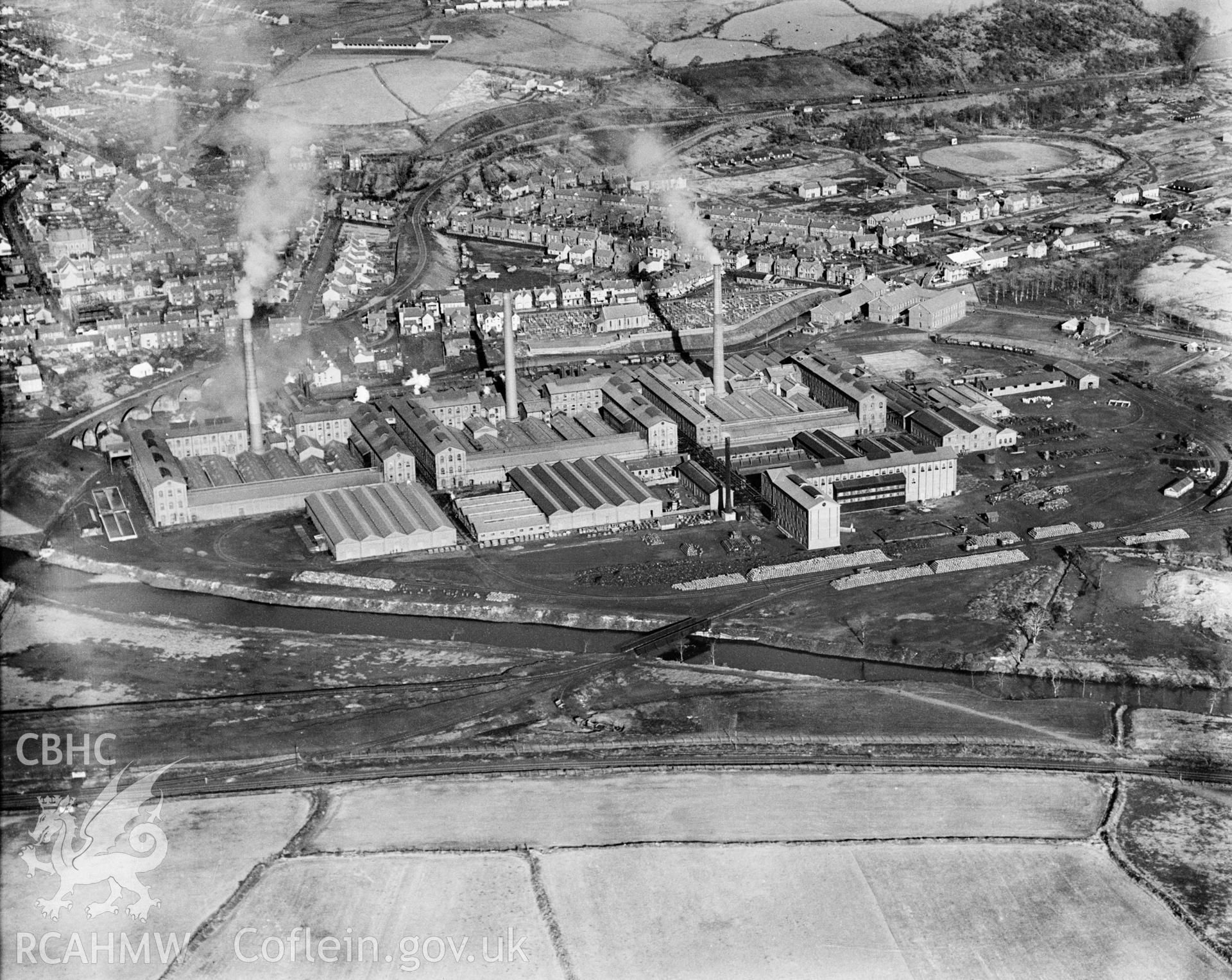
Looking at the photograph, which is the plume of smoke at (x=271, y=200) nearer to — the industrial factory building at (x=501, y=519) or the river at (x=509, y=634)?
the industrial factory building at (x=501, y=519)

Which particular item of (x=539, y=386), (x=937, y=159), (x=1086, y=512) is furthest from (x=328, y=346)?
(x=937, y=159)

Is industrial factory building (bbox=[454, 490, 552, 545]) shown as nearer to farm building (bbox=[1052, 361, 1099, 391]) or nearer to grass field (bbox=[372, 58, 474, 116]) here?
farm building (bbox=[1052, 361, 1099, 391])

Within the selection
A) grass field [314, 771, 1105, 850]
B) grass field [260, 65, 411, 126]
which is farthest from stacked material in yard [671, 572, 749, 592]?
grass field [260, 65, 411, 126]

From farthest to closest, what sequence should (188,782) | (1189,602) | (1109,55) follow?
(1109,55) < (1189,602) < (188,782)

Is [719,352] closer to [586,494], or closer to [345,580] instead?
[586,494]

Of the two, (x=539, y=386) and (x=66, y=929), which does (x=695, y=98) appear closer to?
(x=539, y=386)

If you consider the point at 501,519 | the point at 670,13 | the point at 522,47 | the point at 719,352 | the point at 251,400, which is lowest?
the point at 501,519

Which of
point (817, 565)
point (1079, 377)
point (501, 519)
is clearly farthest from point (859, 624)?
point (1079, 377)
